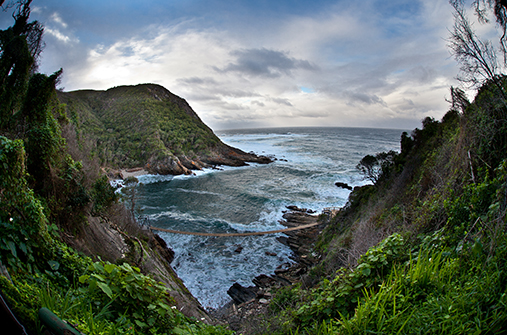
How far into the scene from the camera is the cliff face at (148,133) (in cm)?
4253

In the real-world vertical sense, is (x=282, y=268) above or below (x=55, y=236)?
below

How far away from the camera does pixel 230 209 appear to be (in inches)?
961

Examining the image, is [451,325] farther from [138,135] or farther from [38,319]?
[138,135]

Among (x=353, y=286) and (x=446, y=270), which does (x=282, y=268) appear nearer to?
(x=353, y=286)

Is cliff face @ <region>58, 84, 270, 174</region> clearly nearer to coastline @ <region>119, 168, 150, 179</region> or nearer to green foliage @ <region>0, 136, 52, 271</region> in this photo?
coastline @ <region>119, 168, 150, 179</region>

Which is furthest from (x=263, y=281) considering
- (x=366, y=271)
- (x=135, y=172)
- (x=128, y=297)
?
(x=135, y=172)

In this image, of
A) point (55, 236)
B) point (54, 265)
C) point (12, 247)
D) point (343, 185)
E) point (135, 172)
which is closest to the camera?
point (12, 247)

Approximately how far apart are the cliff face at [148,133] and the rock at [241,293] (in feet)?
104

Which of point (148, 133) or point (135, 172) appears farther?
point (148, 133)

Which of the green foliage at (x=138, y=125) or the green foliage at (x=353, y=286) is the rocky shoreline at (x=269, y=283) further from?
the green foliage at (x=138, y=125)

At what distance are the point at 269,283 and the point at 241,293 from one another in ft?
5.28

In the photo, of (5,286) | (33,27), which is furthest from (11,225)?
(33,27)

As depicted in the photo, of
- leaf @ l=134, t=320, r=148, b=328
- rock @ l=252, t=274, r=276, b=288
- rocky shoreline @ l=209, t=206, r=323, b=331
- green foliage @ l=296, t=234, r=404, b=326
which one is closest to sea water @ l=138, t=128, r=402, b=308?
rock @ l=252, t=274, r=276, b=288

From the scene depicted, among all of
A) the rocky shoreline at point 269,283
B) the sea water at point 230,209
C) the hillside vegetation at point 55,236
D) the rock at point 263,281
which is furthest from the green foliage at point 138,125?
the rock at point 263,281
